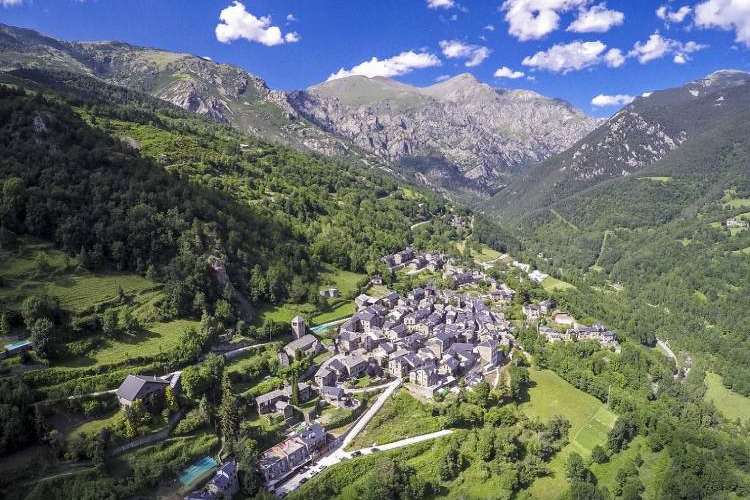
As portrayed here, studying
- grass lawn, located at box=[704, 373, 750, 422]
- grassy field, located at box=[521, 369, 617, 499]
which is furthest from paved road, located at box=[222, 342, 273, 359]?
grass lawn, located at box=[704, 373, 750, 422]

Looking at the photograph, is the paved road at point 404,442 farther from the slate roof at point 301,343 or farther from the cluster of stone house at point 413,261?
the cluster of stone house at point 413,261

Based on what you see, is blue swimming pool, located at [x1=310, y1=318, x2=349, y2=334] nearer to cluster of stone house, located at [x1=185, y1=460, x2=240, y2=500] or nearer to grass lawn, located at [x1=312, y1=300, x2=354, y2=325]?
grass lawn, located at [x1=312, y1=300, x2=354, y2=325]

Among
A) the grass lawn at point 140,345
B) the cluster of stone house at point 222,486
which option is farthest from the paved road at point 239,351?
the cluster of stone house at point 222,486

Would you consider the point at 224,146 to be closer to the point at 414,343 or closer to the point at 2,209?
the point at 2,209

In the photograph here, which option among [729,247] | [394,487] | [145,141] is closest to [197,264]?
[394,487]

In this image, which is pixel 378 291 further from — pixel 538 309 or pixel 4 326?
pixel 4 326

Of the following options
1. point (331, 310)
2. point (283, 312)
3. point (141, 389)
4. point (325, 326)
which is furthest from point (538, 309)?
point (141, 389)
